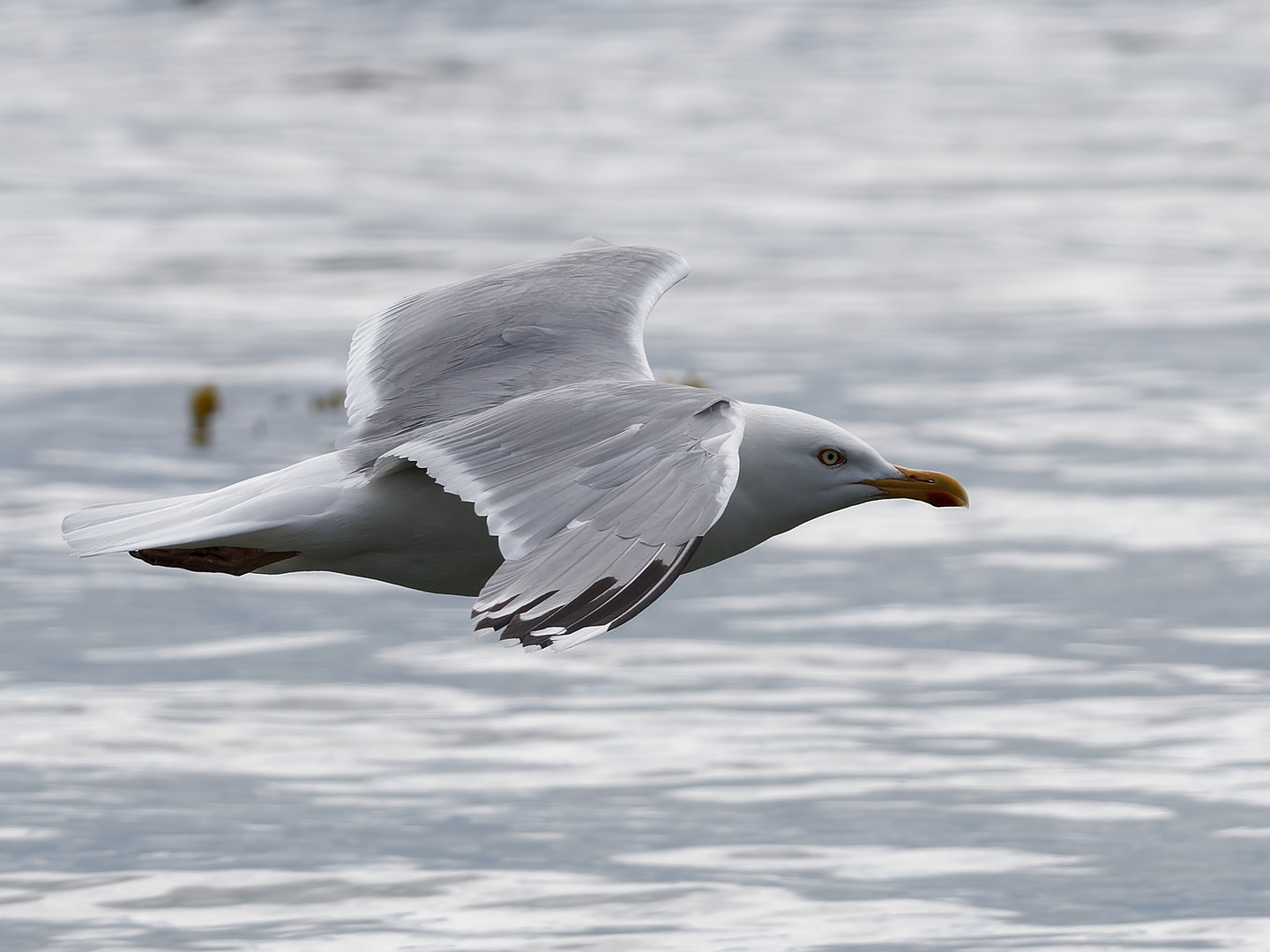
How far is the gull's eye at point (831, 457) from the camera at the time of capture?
758 centimetres

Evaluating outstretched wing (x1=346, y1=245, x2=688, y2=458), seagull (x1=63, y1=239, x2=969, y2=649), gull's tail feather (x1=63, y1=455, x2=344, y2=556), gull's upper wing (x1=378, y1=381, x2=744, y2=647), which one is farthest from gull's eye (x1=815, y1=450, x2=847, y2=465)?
gull's tail feather (x1=63, y1=455, x2=344, y2=556)

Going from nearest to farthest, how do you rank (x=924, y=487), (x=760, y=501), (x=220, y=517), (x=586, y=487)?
(x=586, y=487) < (x=220, y=517) < (x=760, y=501) < (x=924, y=487)

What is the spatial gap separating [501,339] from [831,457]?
58.1 inches

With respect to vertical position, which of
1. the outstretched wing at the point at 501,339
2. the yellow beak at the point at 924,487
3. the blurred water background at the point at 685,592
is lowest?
the blurred water background at the point at 685,592

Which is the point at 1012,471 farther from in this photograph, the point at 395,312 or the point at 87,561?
the point at 395,312

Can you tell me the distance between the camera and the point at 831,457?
7.59m

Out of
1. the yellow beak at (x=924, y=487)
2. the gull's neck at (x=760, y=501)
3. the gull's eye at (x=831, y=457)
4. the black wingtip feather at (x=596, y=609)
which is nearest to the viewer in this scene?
the black wingtip feather at (x=596, y=609)

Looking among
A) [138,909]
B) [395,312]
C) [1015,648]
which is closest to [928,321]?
[1015,648]

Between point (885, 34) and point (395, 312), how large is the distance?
38579 millimetres

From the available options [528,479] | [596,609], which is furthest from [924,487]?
[596,609]

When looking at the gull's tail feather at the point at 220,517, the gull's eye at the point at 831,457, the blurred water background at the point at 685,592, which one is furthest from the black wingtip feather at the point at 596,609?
the blurred water background at the point at 685,592

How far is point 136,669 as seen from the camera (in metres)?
15.7

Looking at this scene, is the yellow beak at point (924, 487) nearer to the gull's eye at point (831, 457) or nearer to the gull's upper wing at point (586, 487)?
the gull's eye at point (831, 457)

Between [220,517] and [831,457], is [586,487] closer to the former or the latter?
[220,517]
